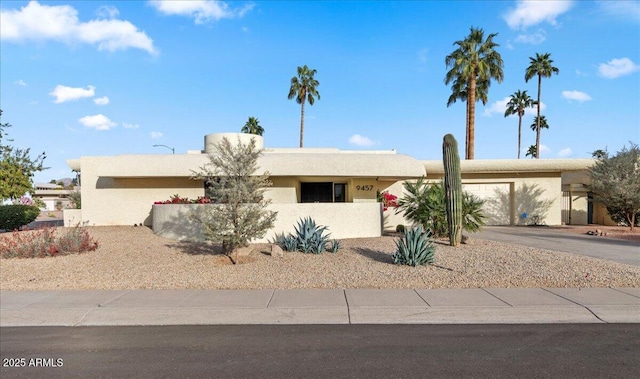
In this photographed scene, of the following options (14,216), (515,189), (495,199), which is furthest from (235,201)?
(515,189)

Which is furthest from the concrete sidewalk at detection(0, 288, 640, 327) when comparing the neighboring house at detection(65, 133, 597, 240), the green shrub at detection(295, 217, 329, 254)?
the neighboring house at detection(65, 133, 597, 240)

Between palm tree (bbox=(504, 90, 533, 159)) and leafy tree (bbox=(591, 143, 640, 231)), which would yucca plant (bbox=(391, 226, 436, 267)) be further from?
palm tree (bbox=(504, 90, 533, 159))

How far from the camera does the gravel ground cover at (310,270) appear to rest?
8609 millimetres

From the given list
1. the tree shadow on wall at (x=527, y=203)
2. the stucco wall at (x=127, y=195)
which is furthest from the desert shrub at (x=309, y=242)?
the tree shadow on wall at (x=527, y=203)

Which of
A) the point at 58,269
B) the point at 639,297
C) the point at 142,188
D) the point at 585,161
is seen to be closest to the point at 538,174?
the point at 585,161

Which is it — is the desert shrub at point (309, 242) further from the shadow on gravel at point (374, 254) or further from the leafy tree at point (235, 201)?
the leafy tree at point (235, 201)

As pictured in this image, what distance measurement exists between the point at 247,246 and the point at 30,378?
7.22 m

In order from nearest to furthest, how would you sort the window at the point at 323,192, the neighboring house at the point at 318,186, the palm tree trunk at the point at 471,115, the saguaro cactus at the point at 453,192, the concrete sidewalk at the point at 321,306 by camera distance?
the concrete sidewalk at the point at 321,306 → the saguaro cactus at the point at 453,192 → the neighboring house at the point at 318,186 → the window at the point at 323,192 → the palm tree trunk at the point at 471,115

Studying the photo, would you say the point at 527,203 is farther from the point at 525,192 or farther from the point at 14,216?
the point at 14,216

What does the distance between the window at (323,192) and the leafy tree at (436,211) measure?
5.75 m

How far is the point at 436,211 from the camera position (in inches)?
539

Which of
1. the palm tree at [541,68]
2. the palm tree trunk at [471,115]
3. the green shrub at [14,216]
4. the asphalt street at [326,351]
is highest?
the palm tree at [541,68]

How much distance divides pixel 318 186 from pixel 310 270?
10125 mm

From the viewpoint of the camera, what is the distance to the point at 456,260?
10.7 metres
